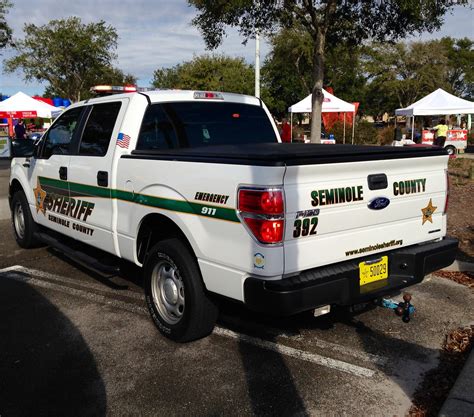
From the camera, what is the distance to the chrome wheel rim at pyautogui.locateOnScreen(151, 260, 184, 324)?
385cm

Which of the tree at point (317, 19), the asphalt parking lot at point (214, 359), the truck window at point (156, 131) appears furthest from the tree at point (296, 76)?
the asphalt parking lot at point (214, 359)

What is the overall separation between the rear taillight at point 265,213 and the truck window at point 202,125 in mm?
1702

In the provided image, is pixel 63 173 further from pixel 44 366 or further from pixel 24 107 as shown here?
pixel 24 107

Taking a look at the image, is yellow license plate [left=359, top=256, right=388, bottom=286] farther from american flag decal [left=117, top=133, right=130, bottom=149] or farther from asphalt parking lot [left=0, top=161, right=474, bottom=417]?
american flag decal [left=117, top=133, right=130, bottom=149]

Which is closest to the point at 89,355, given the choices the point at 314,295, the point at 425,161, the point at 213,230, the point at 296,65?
the point at 213,230

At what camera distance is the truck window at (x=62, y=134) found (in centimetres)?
528

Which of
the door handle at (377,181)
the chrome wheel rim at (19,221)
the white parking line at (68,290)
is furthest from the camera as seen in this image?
the chrome wheel rim at (19,221)

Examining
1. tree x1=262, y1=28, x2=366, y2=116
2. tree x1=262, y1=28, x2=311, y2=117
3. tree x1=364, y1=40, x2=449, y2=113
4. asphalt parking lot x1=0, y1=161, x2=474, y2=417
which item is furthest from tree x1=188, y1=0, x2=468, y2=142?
tree x1=364, y1=40, x2=449, y2=113

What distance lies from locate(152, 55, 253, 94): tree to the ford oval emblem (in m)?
37.7

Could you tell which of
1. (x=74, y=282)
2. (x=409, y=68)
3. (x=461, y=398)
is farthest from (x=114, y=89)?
(x=409, y=68)

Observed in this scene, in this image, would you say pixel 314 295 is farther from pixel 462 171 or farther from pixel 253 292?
pixel 462 171

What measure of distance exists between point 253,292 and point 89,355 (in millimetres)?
1538

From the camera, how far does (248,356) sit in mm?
3740

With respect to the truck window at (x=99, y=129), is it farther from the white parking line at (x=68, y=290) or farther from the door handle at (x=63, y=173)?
the white parking line at (x=68, y=290)
